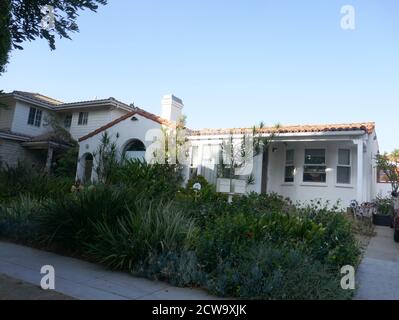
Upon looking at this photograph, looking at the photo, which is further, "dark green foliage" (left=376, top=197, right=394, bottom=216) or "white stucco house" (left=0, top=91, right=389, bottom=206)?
"white stucco house" (left=0, top=91, right=389, bottom=206)

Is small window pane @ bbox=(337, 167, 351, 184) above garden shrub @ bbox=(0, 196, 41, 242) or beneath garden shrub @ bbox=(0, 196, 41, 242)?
above

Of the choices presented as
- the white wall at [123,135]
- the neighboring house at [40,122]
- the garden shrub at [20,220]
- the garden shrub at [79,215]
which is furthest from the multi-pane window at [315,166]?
the neighboring house at [40,122]

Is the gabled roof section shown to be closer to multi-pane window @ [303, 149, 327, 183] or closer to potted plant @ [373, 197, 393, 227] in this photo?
multi-pane window @ [303, 149, 327, 183]

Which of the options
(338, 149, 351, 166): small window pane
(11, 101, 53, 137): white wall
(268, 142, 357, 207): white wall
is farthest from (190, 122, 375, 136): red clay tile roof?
(11, 101, 53, 137): white wall

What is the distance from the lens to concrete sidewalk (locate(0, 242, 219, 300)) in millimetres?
4516

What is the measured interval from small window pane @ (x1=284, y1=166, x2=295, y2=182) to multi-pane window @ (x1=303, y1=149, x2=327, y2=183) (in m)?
0.51

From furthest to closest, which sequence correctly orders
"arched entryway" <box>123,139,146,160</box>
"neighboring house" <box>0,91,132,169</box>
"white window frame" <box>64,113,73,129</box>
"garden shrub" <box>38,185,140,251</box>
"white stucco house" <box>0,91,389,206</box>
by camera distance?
"white window frame" <box>64,113,73,129</box>
"neighboring house" <box>0,91,132,169</box>
"arched entryway" <box>123,139,146,160</box>
"white stucco house" <box>0,91,389,206</box>
"garden shrub" <box>38,185,140,251</box>

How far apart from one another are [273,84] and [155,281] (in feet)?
24.8

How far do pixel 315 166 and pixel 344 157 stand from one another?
112 cm

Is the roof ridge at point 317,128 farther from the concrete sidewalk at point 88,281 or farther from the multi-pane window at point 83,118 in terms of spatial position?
the multi-pane window at point 83,118
